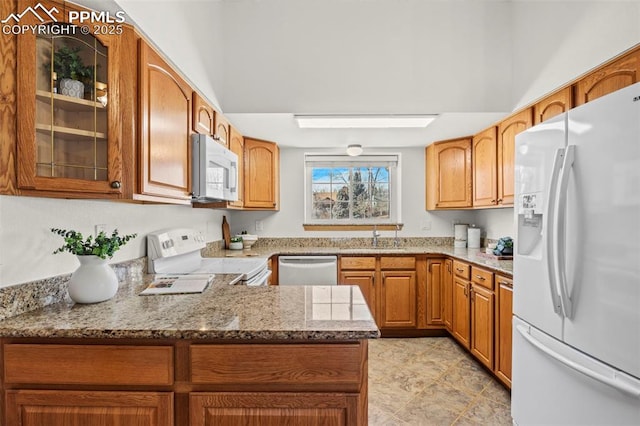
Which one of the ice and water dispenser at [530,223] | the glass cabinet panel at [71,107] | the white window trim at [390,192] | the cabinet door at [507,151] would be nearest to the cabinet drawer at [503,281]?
the ice and water dispenser at [530,223]

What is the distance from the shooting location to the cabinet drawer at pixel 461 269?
2760 mm

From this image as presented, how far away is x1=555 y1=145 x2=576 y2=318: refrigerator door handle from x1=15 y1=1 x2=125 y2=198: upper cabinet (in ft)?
6.17

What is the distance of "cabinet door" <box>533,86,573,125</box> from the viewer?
1.99 m

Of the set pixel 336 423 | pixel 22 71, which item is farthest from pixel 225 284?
pixel 22 71

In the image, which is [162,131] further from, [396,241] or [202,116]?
[396,241]

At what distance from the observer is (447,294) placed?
10.4ft

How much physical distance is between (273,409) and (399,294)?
7.84 feet

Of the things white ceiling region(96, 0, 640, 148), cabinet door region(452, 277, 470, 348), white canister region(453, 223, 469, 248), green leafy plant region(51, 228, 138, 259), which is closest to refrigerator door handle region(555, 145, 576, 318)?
white ceiling region(96, 0, 640, 148)

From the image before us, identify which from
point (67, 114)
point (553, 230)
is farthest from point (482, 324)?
point (67, 114)

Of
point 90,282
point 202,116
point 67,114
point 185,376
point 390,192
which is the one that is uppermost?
point 202,116

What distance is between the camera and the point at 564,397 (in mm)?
1373

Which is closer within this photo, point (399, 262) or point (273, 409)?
point (273, 409)

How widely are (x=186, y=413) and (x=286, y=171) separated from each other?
10.0ft

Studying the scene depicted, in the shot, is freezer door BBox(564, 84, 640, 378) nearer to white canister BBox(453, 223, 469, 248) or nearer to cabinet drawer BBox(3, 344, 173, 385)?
cabinet drawer BBox(3, 344, 173, 385)
